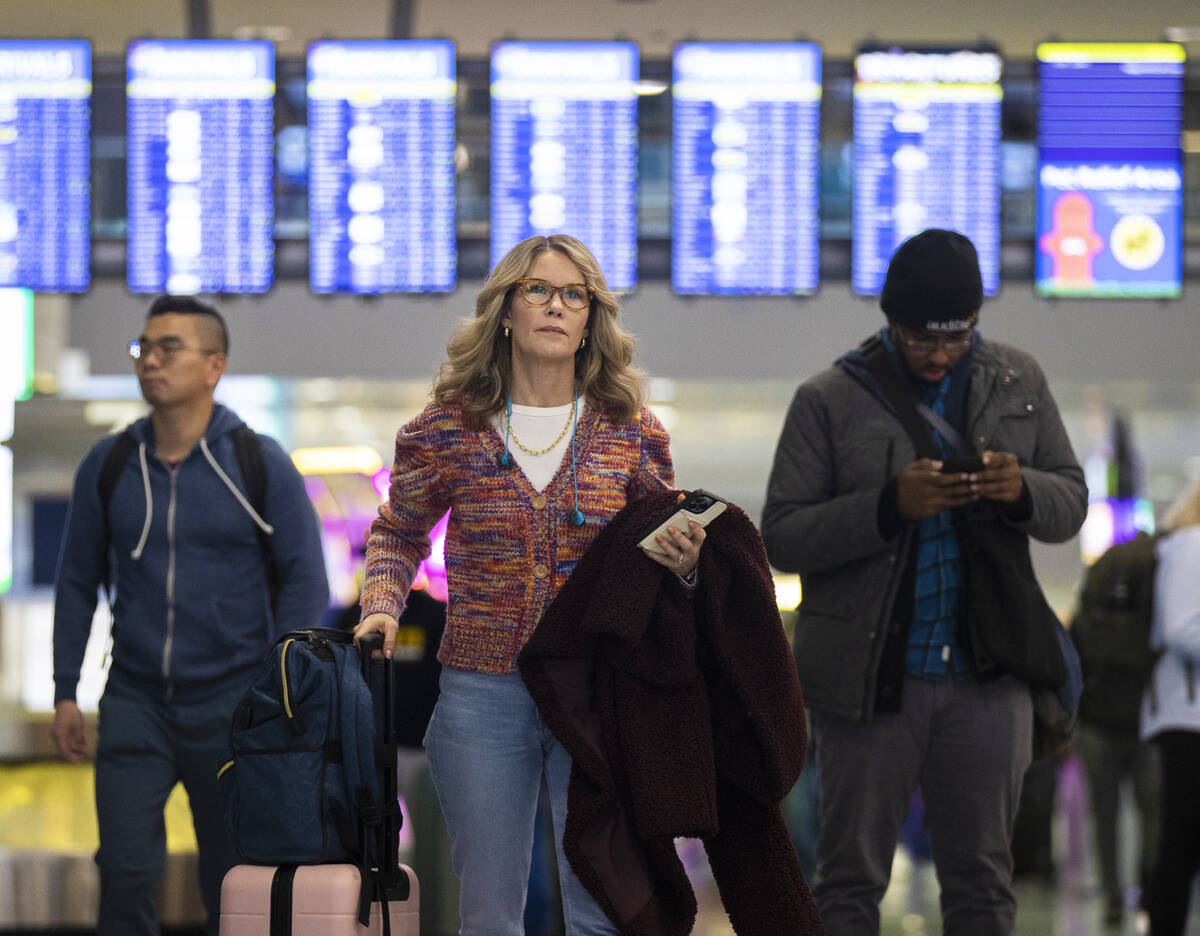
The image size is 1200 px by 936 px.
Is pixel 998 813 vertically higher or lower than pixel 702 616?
lower

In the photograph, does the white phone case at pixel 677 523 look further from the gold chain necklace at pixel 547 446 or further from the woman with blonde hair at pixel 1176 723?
the woman with blonde hair at pixel 1176 723

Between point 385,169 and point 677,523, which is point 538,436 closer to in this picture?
point 677,523

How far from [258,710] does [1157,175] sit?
3785mm

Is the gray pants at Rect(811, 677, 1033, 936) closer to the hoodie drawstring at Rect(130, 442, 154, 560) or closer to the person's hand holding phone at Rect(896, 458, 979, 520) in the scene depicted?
the person's hand holding phone at Rect(896, 458, 979, 520)

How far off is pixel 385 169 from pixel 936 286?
2602mm

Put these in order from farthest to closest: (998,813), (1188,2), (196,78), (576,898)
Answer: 1. (1188,2)
2. (196,78)
3. (998,813)
4. (576,898)

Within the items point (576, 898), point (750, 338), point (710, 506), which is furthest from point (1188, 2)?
point (576, 898)

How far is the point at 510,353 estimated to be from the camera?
9.59 ft

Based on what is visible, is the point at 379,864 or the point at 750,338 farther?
the point at 750,338

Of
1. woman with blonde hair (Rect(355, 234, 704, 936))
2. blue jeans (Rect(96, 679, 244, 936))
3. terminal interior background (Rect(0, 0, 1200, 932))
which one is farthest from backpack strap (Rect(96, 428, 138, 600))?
terminal interior background (Rect(0, 0, 1200, 932))

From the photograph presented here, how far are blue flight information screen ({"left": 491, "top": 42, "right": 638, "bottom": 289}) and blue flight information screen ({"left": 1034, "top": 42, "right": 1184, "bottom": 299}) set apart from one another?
1391mm

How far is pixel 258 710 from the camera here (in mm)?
2777

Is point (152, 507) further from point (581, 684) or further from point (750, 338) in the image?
point (750, 338)

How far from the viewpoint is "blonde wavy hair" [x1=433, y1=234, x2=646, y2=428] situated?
282 cm
